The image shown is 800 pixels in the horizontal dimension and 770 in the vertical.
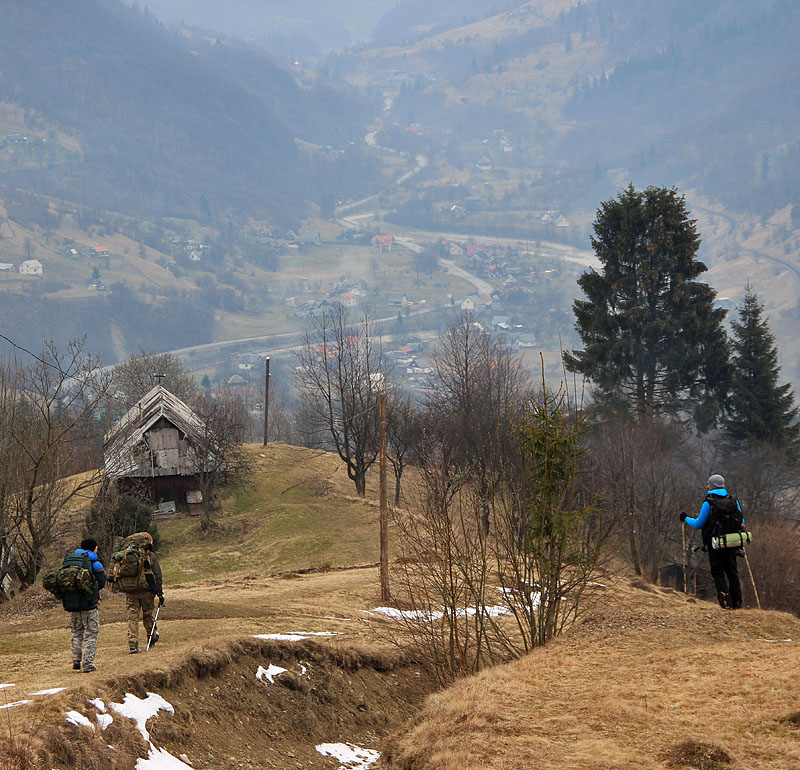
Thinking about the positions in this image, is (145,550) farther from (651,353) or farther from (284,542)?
(651,353)

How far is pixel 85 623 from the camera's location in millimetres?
13328

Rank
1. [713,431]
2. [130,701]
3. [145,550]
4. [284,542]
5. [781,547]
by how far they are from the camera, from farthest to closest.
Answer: [713,431] < [284,542] < [781,547] < [145,550] < [130,701]

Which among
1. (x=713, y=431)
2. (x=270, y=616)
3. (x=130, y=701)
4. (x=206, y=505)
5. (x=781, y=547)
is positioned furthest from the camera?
(x=713, y=431)

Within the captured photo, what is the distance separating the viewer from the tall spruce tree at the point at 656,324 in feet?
188

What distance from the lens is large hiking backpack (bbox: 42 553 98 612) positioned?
43.0 ft

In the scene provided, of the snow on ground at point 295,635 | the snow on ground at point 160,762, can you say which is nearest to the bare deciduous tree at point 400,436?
the snow on ground at point 295,635

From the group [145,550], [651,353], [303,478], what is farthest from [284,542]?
[651,353]

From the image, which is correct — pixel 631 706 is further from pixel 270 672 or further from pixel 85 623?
pixel 85 623

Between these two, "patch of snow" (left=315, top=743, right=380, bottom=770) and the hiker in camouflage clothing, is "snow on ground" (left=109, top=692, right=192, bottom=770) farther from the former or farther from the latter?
"patch of snow" (left=315, top=743, right=380, bottom=770)

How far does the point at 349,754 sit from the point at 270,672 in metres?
2.09

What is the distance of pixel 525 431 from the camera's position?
50.6 ft

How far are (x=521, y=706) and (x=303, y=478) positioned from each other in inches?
1520

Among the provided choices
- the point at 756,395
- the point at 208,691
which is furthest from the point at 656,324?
the point at 208,691

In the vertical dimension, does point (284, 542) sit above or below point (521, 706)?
above
